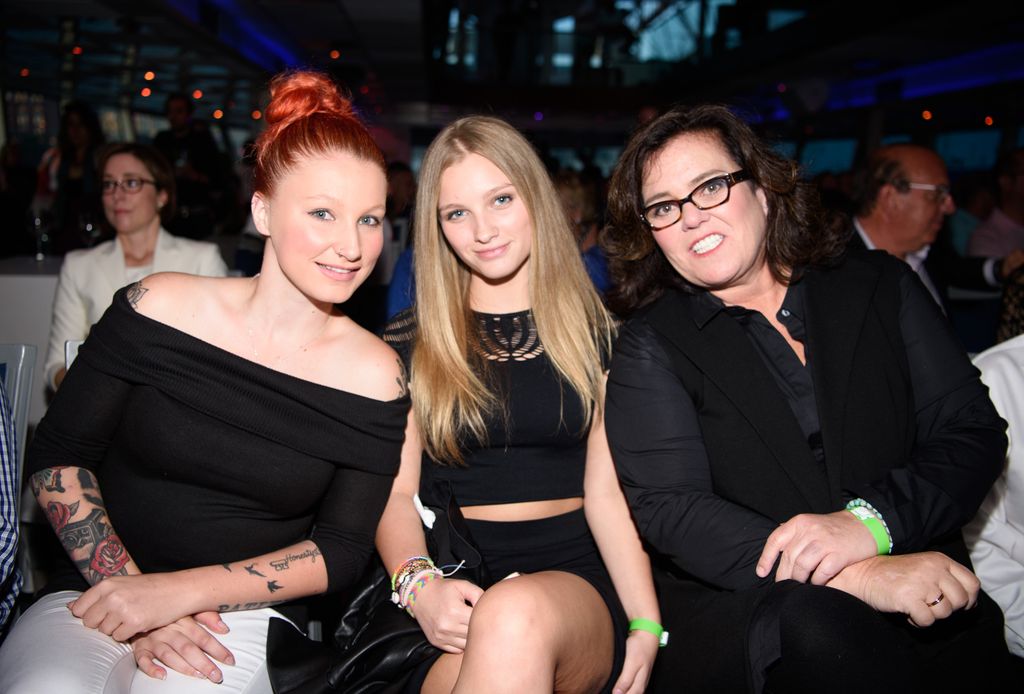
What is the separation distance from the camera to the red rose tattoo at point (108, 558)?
5.46 feet

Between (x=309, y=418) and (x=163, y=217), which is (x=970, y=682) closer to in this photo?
(x=309, y=418)

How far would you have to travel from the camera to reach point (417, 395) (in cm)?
198

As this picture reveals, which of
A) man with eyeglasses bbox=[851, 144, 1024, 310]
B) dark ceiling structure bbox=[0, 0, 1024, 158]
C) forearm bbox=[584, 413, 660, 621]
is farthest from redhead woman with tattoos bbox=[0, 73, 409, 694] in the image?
man with eyeglasses bbox=[851, 144, 1024, 310]

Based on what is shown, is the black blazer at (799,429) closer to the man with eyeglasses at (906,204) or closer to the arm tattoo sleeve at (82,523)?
the arm tattoo sleeve at (82,523)

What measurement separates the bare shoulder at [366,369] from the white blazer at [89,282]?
A: 1414 mm

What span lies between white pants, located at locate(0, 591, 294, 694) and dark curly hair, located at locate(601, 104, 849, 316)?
119 cm

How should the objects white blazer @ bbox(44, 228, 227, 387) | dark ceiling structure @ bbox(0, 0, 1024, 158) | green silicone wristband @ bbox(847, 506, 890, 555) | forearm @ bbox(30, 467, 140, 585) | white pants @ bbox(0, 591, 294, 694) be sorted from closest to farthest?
1. white pants @ bbox(0, 591, 294, 694)
2. green silicone wristband @ bbox(847, 506, 890, 555)
3. forearm @ bbox(30, 467, 140, 585)
4. white blazer @ bbox(44, 228, 227, 387)
5. dark ceiling structure @ bbox(0, 0, 1024, 158)

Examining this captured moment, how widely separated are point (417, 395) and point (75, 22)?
813 centimetres

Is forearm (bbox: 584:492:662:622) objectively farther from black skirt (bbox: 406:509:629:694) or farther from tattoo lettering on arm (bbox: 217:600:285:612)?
tattoo lettering on arm (bbox: 217:600:285:612)

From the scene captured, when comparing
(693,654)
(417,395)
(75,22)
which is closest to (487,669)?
(693,654)

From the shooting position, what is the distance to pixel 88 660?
4.91 ft

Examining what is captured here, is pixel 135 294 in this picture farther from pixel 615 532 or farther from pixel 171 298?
pixel 615 532

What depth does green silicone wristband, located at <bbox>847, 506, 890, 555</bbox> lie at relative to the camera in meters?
1.57

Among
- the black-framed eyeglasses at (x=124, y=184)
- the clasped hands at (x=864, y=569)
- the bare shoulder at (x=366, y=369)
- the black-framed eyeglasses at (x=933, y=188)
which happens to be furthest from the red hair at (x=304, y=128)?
the black-framed eyeglasses at (x=933, y=188)
